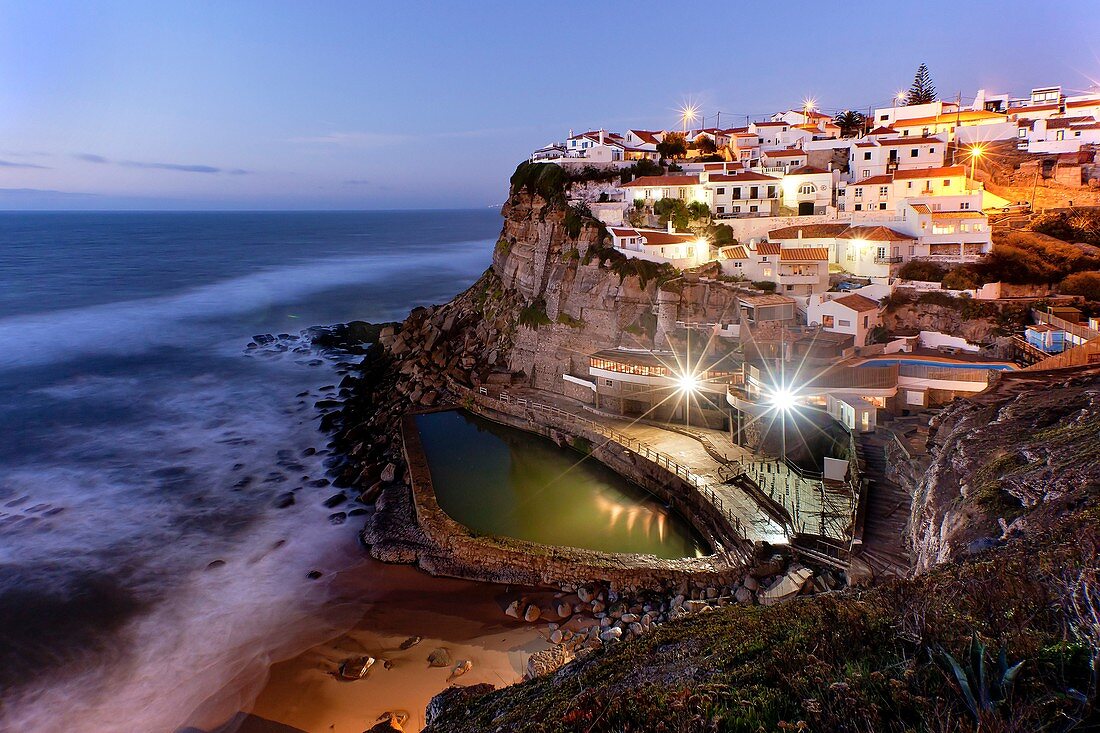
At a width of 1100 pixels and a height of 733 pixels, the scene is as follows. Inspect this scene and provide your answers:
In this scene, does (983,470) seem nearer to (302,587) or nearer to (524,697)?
(524,697)

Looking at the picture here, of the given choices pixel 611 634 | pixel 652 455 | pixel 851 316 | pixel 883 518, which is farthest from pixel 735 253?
pixel 611 634

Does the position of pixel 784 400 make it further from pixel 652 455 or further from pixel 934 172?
pixel 934 172

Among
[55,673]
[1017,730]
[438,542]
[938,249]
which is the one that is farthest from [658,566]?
[938,249]

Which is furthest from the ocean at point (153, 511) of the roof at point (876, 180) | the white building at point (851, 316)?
the roof at point (876, 180)

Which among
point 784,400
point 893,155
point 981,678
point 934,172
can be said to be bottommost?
point 784,400

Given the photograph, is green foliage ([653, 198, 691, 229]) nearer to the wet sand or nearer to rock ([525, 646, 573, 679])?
the wet sand

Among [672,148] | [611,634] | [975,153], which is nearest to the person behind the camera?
[611,634]

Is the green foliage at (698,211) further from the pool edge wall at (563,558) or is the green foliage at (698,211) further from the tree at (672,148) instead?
the pool edge wall at (563,558)

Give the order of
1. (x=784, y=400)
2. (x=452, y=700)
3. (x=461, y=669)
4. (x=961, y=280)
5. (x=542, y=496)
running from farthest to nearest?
1. (x=961, y=280)
2. (x=542, y=496)
3. (x=784, y=400)
4. (x=461, y=669)
5. (x=452, y=700)
